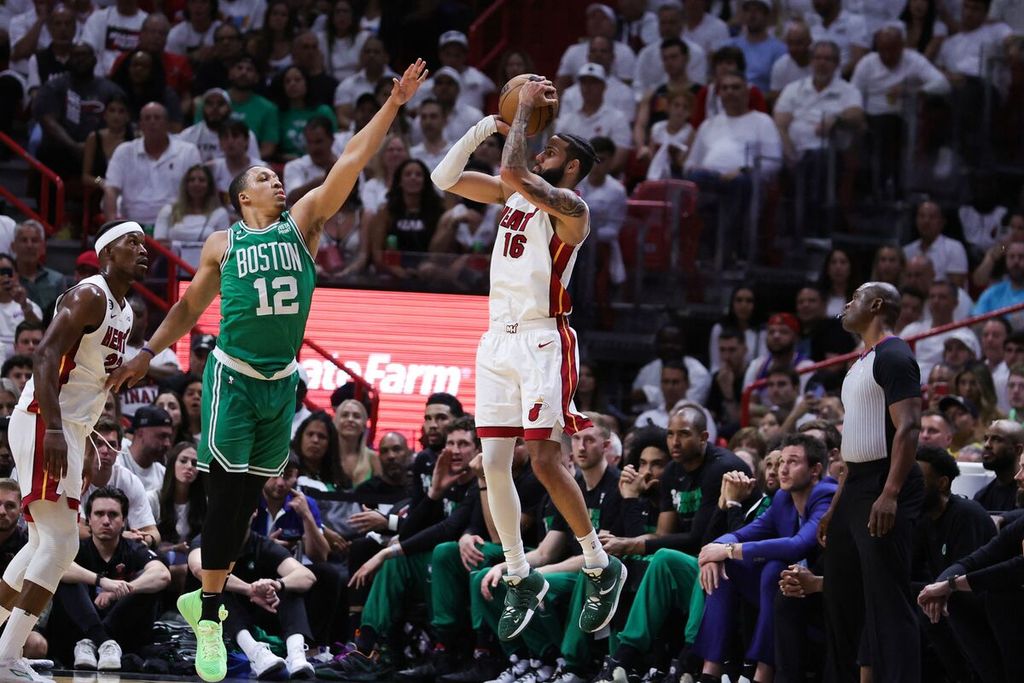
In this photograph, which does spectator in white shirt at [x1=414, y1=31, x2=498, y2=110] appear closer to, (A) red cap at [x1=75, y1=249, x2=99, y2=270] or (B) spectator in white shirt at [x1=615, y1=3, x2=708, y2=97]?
(B) spectator in white shirt at [x1=615, y1=3, x2=708, y2=97]

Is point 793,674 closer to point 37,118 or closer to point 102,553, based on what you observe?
point 102,553

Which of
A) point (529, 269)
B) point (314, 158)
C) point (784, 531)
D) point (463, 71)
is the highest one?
point (463, 71)

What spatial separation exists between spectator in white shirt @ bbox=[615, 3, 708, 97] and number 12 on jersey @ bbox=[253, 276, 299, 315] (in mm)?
9766

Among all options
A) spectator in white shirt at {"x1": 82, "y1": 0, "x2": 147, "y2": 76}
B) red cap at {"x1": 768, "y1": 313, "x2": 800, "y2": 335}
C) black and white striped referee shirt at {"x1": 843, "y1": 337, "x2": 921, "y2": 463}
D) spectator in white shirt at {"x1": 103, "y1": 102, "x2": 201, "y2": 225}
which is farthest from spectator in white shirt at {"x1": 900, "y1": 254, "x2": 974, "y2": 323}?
spectator in white shirt at {"x1": 82, "y1": 0, "x2": 147, "y2": 76}

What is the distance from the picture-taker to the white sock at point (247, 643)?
34.3ft

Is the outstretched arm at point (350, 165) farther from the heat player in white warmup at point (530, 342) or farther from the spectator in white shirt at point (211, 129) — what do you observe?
the spectator in white shirt at point (211, 129)

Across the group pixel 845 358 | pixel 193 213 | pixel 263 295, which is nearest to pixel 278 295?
pixel 263 295

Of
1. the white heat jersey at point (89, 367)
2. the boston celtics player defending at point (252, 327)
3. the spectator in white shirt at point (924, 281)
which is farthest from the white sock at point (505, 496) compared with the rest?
the spectator in white shirt at point (924, 281)

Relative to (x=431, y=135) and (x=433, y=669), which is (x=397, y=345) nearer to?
(x=431, y=135)

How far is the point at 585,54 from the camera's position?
719 inches

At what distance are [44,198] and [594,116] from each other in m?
5.44

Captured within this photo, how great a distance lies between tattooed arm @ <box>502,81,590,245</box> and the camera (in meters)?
7.72

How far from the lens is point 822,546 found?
31.7ft

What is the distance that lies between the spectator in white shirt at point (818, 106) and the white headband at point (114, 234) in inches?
306
